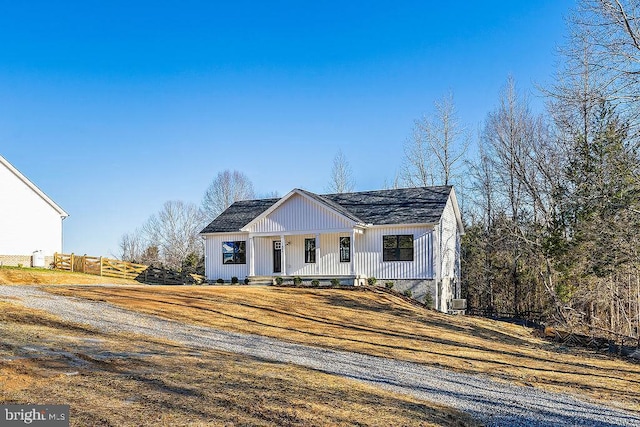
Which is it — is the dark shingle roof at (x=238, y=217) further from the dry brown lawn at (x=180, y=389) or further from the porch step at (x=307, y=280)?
the dry brown lawn at (x=180, y=389)

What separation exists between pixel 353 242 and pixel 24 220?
1893 cm

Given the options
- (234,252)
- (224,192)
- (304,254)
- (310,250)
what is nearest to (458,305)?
(310,250)

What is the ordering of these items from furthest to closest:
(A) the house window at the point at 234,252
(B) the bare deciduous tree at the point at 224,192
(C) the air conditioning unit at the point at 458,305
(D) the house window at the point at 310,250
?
1. (B) the bare deciduous tree at the point at 224,192
2. (A) the house window at the point at 234,252
3. (D) the house window at the point at 310,250
4. (C) the air conditioning unit at the point at 458,305

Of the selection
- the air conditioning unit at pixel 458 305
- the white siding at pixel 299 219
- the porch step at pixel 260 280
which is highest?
the white siding at pixel 299 219

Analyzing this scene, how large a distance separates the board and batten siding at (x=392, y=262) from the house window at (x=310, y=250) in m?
2.31

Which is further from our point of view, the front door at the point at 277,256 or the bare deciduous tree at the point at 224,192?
the bare deciduous tree at the point at 224,192

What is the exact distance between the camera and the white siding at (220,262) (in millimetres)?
27562

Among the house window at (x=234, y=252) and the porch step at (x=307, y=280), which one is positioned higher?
the house window at (x=234, y=252)

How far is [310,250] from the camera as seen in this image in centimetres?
2625

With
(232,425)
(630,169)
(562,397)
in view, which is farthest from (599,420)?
(630,169)

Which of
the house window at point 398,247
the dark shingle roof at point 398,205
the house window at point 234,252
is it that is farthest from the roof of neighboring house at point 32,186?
the house window at point 398,247

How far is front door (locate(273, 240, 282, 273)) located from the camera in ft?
88.0

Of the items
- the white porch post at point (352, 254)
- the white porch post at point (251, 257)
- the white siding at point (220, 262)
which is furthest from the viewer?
the white siding at point (220, 262)

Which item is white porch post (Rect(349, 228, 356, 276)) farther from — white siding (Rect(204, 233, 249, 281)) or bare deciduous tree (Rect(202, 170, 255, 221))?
bare deciduous tree (Rect(202, 170, 255, 221))
